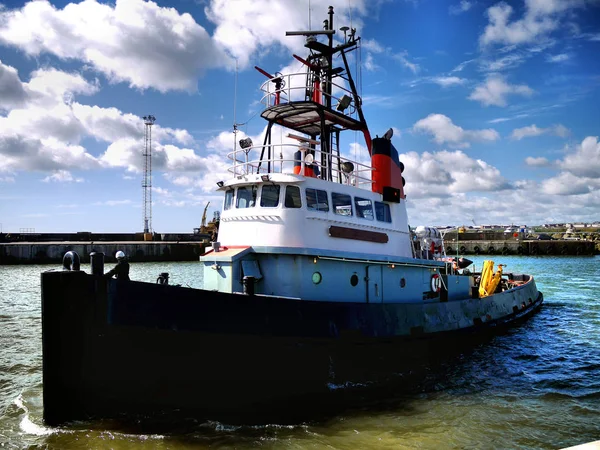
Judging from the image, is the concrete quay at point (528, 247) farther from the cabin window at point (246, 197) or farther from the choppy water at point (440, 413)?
the cabin window at point (246, 197)

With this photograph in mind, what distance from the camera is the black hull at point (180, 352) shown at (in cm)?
712

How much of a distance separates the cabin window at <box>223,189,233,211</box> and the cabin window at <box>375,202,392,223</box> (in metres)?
3.61

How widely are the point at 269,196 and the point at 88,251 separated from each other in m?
39.9

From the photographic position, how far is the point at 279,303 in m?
8.30

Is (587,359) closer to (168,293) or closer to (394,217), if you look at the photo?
(394,217)

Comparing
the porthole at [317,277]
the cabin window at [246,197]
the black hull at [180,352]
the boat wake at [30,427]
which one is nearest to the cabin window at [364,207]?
the porthole at [317,277]

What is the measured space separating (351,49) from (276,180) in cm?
536

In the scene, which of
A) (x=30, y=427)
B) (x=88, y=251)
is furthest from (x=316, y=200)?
(x=88, y=251)

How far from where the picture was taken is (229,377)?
7.73m

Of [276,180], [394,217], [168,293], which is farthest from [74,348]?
[394,217]

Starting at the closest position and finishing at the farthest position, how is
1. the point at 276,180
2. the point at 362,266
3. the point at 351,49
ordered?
the point at 276,180
the point at 362,266
the point at 351,49

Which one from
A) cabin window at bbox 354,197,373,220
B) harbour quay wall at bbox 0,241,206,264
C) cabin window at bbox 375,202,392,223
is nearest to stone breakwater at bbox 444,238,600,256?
harbour quay wall at bbox 0,241,206,264

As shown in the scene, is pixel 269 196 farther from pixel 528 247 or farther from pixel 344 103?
pixel 528 247

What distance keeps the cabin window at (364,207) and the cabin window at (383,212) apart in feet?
0.85
